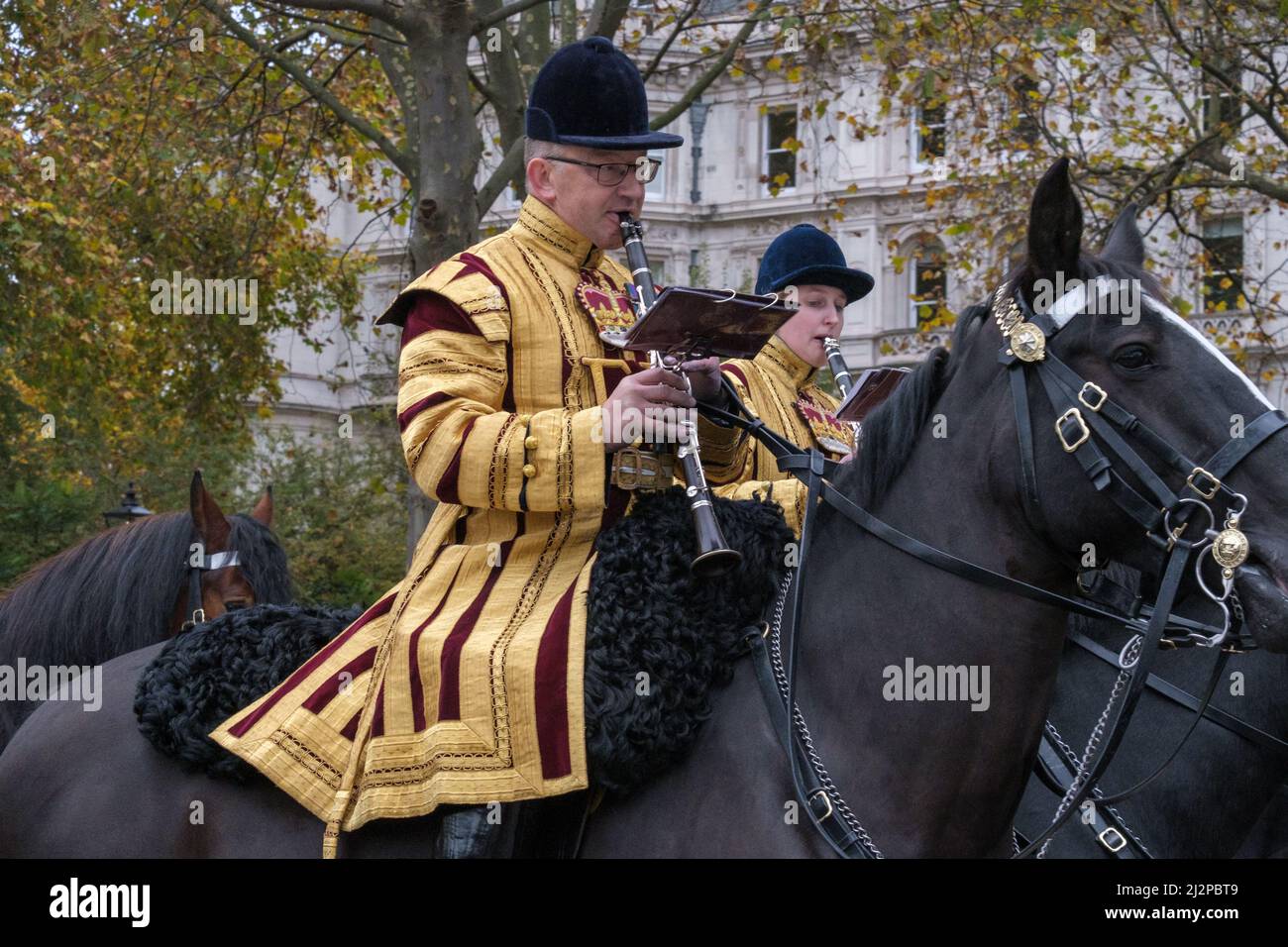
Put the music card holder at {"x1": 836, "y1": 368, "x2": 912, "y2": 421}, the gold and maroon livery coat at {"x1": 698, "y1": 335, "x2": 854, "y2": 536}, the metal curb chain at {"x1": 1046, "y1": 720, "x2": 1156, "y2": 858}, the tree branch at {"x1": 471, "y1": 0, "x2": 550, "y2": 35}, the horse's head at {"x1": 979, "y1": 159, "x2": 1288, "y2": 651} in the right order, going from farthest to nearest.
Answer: the tree branch at {"x1": 471, "y1": 0, "x2": 550, "y2": 35} < the gold and maroon livery coat at {"x1": 698, "y1": 335, "x2": 854, "y2": 536} < the music card holder at {"x1": 836, "y1": 368, "x2": 912, "y2": 421} < the metal curb chain at {"x1": 1046, "y1": 720, "x2": 1156, "y2": 858} < the horse's head at {"x1": 979, "y1": 159, "x2": 1288, "y2": 651}

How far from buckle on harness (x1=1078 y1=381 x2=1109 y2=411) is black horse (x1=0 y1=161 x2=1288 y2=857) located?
0.14 ft

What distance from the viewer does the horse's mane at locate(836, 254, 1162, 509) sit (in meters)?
3.79

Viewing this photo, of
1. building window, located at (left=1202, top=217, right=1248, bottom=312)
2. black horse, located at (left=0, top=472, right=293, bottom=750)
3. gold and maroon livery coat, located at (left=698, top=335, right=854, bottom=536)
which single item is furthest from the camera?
building window, located at (left=1202, top=217, right=1248, bottom=312)

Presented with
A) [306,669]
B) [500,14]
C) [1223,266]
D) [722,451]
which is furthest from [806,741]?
[1223,266]

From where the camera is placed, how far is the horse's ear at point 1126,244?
382 cm

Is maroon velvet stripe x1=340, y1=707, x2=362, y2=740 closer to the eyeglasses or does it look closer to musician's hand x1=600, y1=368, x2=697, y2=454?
musician's hand x1=600, y1=368, x2=697, y2=454

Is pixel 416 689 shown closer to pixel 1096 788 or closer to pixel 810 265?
pixel 1096 788

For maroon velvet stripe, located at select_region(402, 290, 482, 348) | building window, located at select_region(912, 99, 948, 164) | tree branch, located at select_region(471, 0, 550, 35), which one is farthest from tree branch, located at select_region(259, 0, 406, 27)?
maroon velvet stripe, located at select_region(402, 290, 482, 348)

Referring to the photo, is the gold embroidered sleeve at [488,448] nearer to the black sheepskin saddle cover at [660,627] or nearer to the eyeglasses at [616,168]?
the black sheepskin saddle cover at [660,627]

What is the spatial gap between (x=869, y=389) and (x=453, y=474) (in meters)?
1.52

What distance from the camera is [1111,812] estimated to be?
15.9 feet

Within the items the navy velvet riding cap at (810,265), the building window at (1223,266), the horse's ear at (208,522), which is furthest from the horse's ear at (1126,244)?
the building window at (1223,266)
